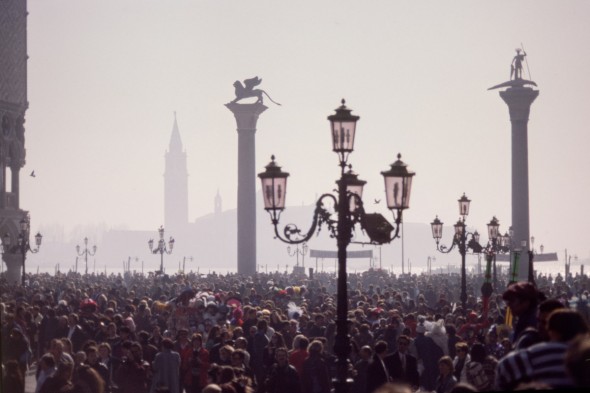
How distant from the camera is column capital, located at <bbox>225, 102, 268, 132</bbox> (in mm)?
71875

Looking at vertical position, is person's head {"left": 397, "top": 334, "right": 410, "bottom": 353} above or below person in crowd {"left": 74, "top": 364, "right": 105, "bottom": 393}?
above

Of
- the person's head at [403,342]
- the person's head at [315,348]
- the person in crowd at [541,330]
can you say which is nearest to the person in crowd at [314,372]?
the person's head at [315,348]

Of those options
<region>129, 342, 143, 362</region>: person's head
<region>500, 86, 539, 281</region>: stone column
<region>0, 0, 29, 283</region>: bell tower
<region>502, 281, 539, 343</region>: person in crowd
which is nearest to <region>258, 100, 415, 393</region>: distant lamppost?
<region>129, 342, 143, 362</region>: person's head

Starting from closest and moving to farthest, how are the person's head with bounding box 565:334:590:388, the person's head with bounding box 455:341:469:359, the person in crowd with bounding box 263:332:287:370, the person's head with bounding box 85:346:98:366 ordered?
the person's head with bounding box 565:334:590:388 < the person's head with bounding box 85:346:98:366 < the person's head with bounding box 455:341:469:359 < the person in crowd with bounding box 263:332:287:370

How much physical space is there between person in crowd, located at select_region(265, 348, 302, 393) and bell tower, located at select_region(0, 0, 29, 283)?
150 ft

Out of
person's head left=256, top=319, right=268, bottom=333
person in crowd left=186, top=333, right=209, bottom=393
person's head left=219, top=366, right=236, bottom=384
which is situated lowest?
person in crowd left=186, top=333, right=209, bottom=393

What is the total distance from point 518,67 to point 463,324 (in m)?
58.6

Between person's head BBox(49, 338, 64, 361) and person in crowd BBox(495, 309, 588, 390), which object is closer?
person in crowd BBox(495, 309, 588, 390)

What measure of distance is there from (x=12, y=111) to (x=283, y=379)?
5318 centimetres

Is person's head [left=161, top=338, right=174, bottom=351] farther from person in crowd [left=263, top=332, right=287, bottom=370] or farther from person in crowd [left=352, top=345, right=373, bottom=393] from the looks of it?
person in crowd [left=352, top=345, right=373, bottom=393]

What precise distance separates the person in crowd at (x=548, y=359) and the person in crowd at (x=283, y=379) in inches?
246

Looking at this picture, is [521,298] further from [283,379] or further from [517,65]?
[517,65]

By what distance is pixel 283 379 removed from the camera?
13125 millimetres

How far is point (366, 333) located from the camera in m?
18.2
